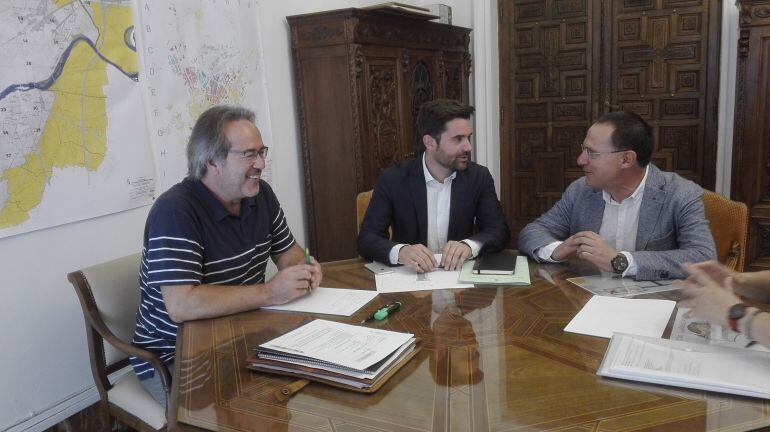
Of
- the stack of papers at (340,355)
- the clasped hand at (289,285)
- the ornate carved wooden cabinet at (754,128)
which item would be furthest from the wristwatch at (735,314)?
the ornate carved wooden cabinet at (754,128)

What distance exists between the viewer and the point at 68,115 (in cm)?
222

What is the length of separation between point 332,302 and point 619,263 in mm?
846

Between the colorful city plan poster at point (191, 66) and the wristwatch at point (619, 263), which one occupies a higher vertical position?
the colorful city plan poster at point (191, 66)

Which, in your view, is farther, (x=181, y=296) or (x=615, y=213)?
(x=615, y=213)

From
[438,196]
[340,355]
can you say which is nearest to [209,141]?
[340,355]

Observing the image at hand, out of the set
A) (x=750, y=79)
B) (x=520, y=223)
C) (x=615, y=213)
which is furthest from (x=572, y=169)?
(x=615, y=213)

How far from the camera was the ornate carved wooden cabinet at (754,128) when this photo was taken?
3.19 metres

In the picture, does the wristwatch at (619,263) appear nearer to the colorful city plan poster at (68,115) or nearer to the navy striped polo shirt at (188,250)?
the navy striped polo shirt at (188,250)

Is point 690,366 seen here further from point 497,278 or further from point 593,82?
point 593,82

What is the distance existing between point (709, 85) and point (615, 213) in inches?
99.8

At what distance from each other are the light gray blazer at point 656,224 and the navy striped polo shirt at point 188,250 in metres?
0.92

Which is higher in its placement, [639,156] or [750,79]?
[750,79]

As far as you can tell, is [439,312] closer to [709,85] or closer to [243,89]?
[243,89]

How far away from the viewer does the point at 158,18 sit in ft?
8.59
